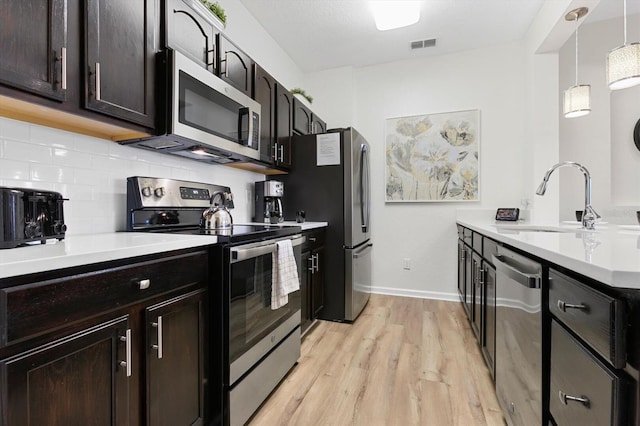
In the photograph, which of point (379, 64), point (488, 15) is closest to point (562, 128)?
point (488, 15)

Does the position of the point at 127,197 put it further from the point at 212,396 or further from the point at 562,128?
the point at 562,128

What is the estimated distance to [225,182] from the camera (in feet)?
7.91

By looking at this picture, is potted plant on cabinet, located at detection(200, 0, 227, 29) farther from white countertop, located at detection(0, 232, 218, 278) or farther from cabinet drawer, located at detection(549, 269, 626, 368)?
cabinet drawer, located at detection(549, 269, 626, 368)

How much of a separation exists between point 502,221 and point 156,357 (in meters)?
3.13

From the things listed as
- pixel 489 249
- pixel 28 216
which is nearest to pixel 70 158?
pixel 28 216

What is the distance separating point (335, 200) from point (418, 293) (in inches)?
66.9

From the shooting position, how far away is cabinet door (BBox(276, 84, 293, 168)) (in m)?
2.57

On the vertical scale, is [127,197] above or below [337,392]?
above

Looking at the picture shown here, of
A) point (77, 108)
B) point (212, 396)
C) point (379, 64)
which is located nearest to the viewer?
point (77, 108)

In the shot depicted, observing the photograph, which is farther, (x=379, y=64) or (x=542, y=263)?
(x=379, y=64)

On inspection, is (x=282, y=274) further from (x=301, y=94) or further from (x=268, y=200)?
(x=301, y=94)

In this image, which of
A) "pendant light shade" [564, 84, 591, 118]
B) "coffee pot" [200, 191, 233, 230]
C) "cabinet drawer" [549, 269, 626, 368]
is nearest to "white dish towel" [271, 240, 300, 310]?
"coffee pot" [200, 191, 233, 230]

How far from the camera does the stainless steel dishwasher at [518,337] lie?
3.39ft

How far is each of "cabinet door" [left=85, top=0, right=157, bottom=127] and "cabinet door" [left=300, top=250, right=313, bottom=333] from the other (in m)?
1.43
